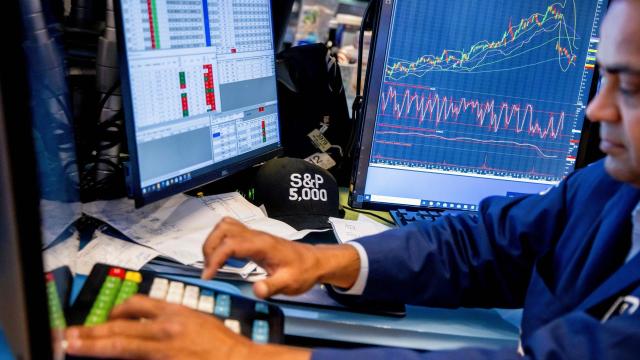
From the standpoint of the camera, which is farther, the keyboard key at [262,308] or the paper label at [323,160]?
the paper label at [323,160]

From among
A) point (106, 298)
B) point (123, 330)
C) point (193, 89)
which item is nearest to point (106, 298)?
point (106, 298)

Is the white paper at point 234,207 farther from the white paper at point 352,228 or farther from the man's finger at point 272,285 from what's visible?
the man's finger at point 272,285

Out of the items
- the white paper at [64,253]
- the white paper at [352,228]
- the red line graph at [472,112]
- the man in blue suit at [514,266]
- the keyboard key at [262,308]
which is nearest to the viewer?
the white paper at [64,253]

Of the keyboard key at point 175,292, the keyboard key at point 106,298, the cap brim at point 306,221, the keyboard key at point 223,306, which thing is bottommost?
the cap brim at point 306,221

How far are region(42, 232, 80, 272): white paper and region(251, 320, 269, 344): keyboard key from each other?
0.24 m

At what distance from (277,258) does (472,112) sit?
606 mm

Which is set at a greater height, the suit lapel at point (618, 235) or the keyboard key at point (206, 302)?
the suit lapel at point (618, 235)

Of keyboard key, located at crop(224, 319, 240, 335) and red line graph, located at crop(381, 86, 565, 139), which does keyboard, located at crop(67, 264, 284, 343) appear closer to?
keyboard key, located at crop(224, 319, 240, 335)

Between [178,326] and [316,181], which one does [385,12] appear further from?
[178,326]

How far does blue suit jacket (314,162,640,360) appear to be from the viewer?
738mm

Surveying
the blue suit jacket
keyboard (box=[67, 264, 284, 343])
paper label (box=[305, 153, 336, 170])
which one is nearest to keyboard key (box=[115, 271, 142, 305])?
keyboard (box=[67, 264, 284, 343])

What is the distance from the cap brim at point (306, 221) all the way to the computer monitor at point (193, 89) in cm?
14

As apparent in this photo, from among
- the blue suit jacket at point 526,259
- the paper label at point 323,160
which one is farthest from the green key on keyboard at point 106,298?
the paper label at point 323,160

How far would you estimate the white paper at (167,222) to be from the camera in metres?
0.91
